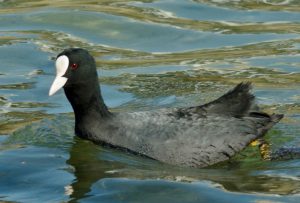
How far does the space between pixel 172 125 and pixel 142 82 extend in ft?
8.39

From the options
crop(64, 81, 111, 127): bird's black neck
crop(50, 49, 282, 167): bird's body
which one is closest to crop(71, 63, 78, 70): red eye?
crop(50, 49, 282, 167): bird's body

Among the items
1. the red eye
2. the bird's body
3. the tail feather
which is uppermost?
the red eye

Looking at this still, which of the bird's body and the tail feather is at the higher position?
the tail feather

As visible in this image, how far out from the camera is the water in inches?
275

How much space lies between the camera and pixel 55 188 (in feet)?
23.0

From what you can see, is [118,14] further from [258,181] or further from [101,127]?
[258,181]

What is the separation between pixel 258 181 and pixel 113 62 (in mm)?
4156

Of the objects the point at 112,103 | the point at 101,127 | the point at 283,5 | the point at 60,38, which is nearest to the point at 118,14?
the point at 60,38

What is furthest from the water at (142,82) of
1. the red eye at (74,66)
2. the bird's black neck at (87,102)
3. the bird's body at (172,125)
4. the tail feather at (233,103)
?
the red eye at (74,66)

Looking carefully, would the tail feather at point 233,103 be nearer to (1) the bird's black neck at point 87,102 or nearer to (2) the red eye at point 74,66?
(1) the bird's black neck at point 87,102

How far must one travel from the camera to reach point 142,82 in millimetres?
10039

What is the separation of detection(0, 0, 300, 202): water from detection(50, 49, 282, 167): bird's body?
0.11 meters

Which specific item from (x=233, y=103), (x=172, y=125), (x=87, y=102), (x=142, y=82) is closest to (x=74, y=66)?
(x=87, y=102)

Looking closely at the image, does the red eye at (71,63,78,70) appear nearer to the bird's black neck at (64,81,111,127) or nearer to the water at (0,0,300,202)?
the bird's black neck at (64,81,111,127)
